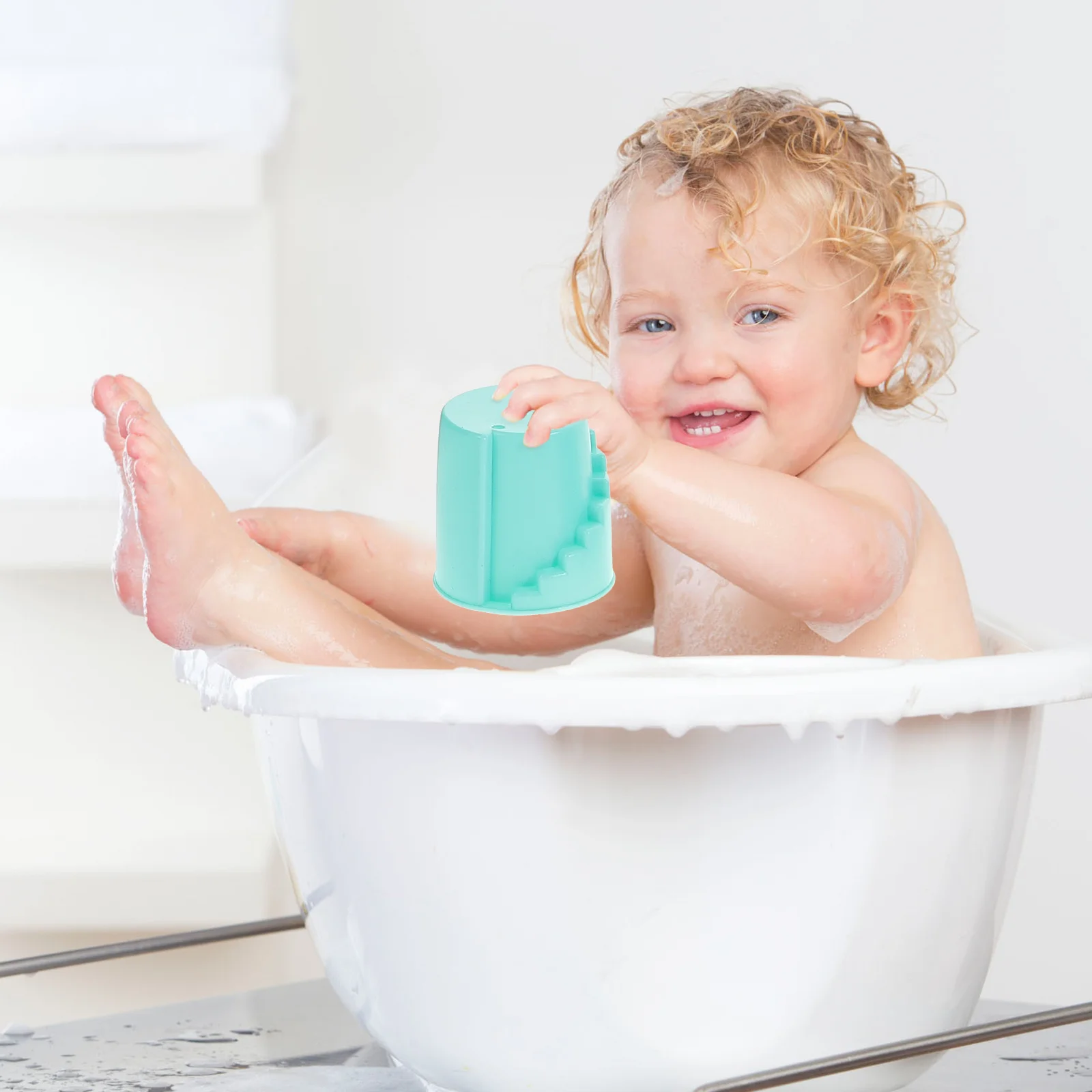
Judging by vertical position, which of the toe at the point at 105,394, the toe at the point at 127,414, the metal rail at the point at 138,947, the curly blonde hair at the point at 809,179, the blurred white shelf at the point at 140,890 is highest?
the curly blonde hair at the point at 809,179

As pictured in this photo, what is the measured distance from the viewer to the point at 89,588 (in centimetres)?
125

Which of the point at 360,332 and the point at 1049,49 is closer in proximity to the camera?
the point at 1049,49

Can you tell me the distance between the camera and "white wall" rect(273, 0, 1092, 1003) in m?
1.40

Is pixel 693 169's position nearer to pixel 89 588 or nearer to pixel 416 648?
pixel 416 648

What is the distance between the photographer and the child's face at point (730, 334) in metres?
0.83

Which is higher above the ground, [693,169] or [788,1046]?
[693,169]

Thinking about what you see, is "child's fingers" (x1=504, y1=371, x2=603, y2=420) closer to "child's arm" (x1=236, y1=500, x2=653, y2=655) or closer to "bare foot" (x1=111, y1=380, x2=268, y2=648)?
"bare foot" (x1=111, y1=380, x2=268, y2=648)

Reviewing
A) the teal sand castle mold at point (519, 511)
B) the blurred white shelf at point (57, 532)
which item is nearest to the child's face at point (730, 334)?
the teal sand castle mold at point (519, 511)

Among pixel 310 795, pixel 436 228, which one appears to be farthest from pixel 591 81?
pixel 310 795

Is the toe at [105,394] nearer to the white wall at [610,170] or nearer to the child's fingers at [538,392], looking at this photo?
the child's fingers at [538,392]

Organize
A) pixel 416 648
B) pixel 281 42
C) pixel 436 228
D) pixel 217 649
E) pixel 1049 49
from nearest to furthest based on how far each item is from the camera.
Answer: pixel 217 649 → pixel 416 648 → pixel 281 42 → pixel 1049 49 → pixel 436 228

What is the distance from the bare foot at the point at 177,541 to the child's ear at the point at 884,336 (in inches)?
16.0

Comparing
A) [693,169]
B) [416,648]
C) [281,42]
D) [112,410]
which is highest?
[281,42]

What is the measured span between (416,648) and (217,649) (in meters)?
0.14
